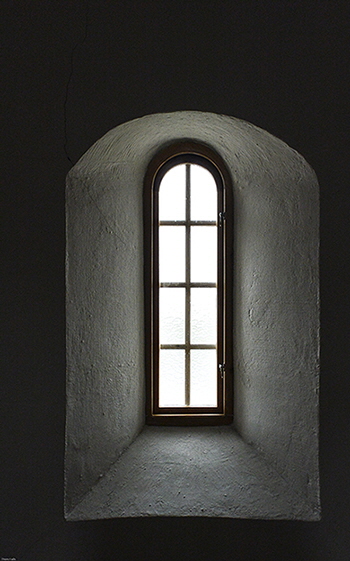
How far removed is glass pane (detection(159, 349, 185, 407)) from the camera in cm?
190

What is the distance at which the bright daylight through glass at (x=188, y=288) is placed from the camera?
1.88 metres

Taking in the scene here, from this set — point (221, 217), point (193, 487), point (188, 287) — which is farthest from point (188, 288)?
point (193, 487)

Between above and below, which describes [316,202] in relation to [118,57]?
below

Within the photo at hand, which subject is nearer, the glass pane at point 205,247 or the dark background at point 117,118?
the dark background at point 117,118

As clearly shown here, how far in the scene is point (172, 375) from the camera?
190cm

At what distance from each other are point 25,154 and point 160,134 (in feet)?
1.59

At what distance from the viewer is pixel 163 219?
1.88 metres

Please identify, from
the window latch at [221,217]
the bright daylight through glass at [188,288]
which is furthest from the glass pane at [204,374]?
the window latch at [221,217]

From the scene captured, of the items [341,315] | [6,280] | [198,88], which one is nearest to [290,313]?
[341,315]

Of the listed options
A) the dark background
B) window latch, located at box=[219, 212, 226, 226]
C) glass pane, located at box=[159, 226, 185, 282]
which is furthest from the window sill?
window latch, located at box=[219, 212, 226, 226]

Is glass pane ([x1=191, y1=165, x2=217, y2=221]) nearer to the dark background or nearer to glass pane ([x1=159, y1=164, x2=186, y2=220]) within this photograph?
glass pane ([x1=159, y1=164, x2=186, y2=220])

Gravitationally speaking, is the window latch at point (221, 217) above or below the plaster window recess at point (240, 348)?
above

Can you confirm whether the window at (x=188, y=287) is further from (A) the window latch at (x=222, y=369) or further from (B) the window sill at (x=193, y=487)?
(B) the window sill at (x=193, y=487)

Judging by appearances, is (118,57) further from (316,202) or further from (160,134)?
(316,202)
